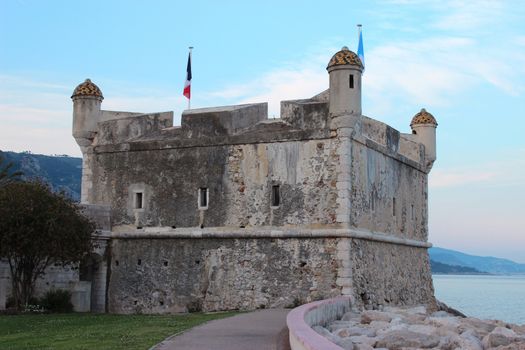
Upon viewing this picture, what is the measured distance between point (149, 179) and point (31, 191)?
408 centimetres

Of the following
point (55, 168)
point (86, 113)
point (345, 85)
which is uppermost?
point (55, 168)

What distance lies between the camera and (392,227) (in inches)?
1033

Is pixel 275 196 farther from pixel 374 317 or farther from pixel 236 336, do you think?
pixel 236 336

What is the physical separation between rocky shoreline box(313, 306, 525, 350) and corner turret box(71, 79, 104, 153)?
427 inches

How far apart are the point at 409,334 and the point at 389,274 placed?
990 cm

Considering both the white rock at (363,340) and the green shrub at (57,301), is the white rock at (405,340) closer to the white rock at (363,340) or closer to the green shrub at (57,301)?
the white rock at (363,340)

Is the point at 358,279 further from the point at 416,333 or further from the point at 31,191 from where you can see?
the point at 31,191

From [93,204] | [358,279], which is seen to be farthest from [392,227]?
[93,204]

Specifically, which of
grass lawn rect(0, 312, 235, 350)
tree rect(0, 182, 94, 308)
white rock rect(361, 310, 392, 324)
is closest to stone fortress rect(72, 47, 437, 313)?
white rock rect(361, 310, 392, 324)

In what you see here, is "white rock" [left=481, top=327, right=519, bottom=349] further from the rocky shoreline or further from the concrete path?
the concrete path

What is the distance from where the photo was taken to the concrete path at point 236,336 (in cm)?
1303

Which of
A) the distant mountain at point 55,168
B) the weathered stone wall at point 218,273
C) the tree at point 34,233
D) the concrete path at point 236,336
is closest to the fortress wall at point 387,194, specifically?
the weathered stone wall at point 218,273

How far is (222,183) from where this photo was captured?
77.9 ft

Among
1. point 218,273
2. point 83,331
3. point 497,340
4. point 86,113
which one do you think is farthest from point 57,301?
point 497,340
